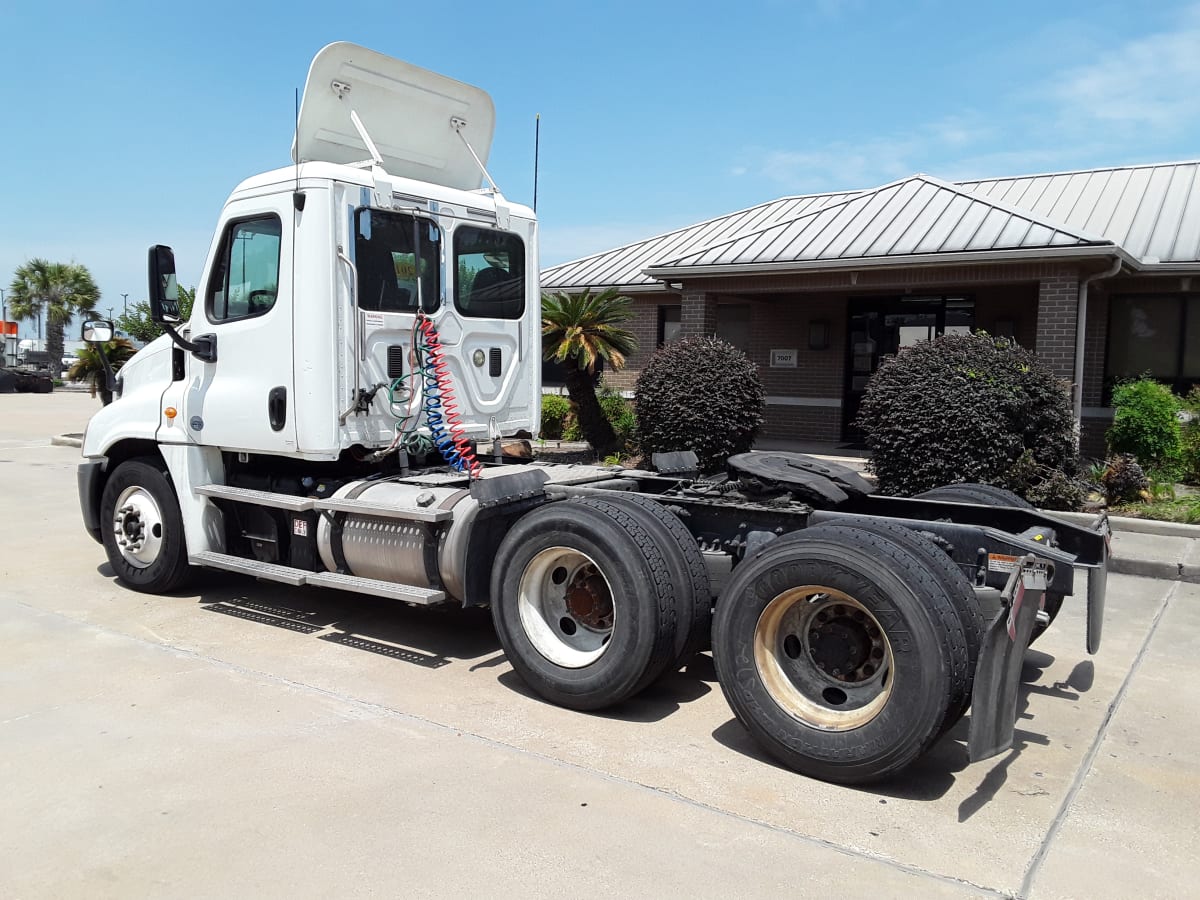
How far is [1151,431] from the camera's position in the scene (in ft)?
38.1

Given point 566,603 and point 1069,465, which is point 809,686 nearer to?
point 566,603

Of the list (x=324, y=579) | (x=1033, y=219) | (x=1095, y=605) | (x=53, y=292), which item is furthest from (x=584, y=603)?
(x=53, y=292)

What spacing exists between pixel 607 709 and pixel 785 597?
1.27 m

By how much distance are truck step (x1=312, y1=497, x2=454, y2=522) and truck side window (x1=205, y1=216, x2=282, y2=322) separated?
1.32m

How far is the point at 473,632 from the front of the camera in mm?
6551

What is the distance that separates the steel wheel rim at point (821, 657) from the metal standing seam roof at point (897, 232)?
362 inches

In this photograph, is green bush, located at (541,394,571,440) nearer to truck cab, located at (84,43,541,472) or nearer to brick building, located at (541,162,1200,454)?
brick building, located at (541,162,1200,454)

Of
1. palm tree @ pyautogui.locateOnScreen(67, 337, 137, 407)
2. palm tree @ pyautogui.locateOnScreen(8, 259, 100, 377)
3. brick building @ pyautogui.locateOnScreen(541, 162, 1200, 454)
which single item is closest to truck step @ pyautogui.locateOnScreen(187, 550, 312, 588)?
brick building @ pyautogui.locateOnScreen(541, 162, 1200, 454)

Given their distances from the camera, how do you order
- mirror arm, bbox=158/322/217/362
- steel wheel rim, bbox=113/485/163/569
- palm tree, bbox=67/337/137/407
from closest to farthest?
mirror arm, bbox=158/322/217/362
steel wheel rim, bbox=113/485/163/569
palm tree, bbox=67/337/137/407

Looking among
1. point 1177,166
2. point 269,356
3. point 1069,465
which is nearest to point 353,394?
point 269,356

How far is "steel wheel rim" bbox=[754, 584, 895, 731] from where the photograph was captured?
423 centimetres

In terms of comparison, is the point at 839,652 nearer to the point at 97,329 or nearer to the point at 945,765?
the point at 945,765

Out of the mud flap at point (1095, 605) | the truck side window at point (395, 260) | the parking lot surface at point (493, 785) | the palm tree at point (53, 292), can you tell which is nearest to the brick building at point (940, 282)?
the parking lot surface at point (493, 785)

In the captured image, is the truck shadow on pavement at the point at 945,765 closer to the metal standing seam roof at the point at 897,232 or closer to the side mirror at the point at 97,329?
the side mirror at the point at 97,329
